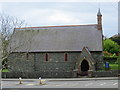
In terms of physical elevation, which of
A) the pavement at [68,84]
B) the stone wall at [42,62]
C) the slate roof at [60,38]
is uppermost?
A: the slate roof at [60,38]

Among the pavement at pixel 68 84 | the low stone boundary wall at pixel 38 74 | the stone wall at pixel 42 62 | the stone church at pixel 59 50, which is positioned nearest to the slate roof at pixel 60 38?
the stone church at pixel 59 50

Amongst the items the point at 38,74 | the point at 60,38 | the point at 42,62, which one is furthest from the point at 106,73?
the point at 42,62

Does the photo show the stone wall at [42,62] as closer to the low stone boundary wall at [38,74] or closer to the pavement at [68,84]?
the low stone boundary wall at [38,74]

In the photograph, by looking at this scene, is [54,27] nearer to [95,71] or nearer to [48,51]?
[48,51]

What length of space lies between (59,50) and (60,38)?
298 centimetres

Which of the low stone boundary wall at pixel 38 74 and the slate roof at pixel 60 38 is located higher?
the slate roof at pixel 60 38

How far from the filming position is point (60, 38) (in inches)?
1955

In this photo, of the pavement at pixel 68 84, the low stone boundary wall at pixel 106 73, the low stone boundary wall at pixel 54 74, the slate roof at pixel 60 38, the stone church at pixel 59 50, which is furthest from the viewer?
the slate roof at pixel 60 38

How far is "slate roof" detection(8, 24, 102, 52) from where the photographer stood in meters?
47.4

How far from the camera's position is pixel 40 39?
50.6 m

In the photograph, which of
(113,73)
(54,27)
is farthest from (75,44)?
(113,73)

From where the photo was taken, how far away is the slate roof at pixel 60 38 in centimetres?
4744

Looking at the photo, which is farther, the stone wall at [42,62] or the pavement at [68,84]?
the stone wall at [42,62]

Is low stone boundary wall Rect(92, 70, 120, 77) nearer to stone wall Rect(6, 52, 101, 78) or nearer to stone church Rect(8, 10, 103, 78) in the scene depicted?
stone church Rect(8, 10, 103, 78)
